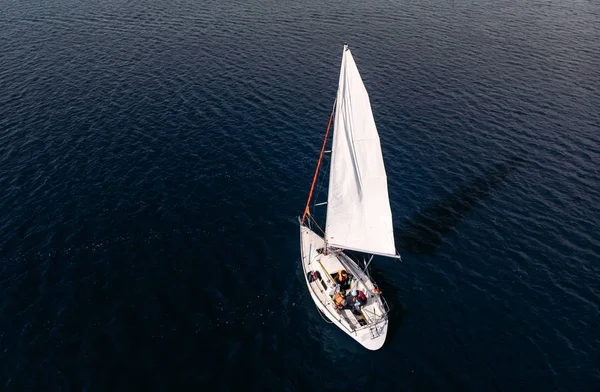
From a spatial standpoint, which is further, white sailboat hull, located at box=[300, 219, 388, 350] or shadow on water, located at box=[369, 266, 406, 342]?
shadow on water, located at box=[369, 266, 406, 342]

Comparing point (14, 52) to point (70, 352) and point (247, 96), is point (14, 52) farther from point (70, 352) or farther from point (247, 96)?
point (70, 352)

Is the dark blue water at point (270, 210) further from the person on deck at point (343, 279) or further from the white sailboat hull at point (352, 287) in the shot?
the person on deck at point (343, 279)

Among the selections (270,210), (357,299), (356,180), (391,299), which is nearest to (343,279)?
(357,299)

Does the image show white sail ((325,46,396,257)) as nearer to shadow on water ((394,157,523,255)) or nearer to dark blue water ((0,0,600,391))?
dark blue water ((0,0,600,391))

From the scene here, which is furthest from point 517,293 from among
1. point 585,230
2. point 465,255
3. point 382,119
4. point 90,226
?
point 90,226

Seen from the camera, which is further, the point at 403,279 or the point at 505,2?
the point at 505,2

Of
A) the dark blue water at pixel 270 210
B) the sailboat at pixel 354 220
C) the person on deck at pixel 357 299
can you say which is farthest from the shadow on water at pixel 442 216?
the person on deck at pixel 357 299

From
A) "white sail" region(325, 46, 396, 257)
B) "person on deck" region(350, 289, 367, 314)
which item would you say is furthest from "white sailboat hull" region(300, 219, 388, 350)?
"white sail" region(325, 46, 396, 257)
